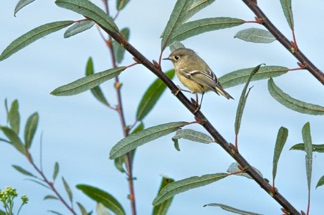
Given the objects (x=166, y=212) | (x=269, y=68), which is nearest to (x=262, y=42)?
(x=269, y=68)

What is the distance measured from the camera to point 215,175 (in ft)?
10.1

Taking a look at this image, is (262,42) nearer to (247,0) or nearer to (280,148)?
(247,0)

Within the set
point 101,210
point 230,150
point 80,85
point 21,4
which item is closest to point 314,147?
point 230,150

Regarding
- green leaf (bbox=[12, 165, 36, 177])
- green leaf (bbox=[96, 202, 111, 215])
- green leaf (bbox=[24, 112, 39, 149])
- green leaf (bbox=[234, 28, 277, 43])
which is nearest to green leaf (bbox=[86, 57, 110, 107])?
green leaf (bbox=[24, 112, 39, 149])

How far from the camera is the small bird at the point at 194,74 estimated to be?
181 inches

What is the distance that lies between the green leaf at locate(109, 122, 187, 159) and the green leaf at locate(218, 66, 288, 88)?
51 cm

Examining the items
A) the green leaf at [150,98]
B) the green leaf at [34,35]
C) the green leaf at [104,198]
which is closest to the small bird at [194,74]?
the green leaf at [150,98]

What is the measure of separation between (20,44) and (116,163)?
9.58ft

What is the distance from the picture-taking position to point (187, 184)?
3078 millimetres

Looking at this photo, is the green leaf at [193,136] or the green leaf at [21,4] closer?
the green leaf at [21,4]

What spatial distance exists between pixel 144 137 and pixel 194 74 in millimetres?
1690

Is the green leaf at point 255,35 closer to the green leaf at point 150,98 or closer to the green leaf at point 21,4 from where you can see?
the green leaf at point 21,4

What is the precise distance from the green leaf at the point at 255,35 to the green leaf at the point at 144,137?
0.68 meters

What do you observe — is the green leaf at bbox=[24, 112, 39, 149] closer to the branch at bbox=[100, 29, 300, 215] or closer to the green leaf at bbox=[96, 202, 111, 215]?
the green leaf at bbox=[96, 202, 111, 215]
